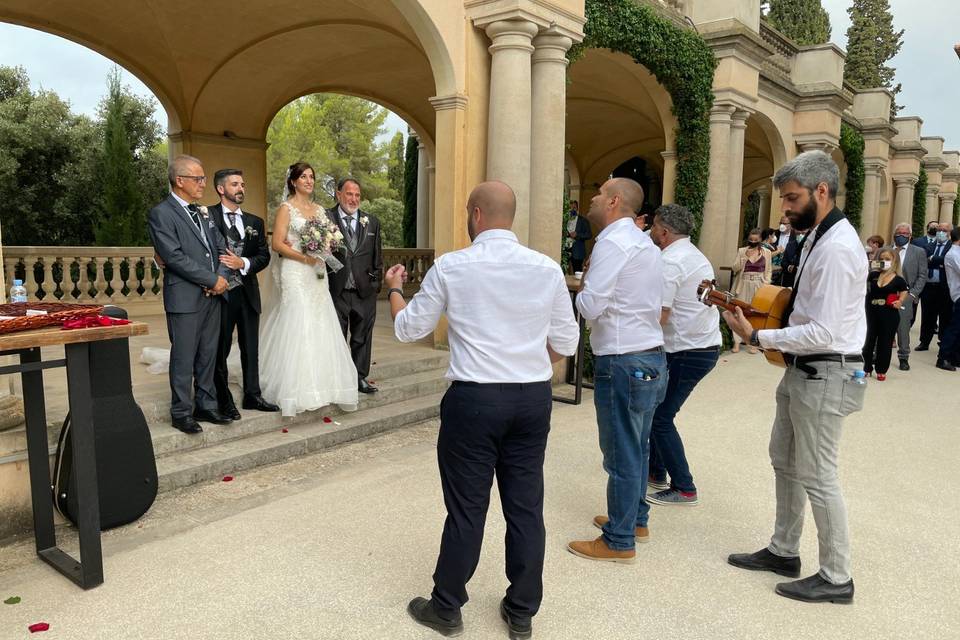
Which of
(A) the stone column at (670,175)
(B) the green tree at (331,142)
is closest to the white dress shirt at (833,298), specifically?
(A) the stone column at (670,175)

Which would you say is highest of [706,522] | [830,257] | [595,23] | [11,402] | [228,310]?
[595,23]

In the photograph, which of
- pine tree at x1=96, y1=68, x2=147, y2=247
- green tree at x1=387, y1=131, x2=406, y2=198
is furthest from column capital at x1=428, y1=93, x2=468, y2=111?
green tree at x1=387, y1=131, x2=406, y2=198

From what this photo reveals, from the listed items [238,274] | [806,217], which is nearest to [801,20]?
[238,274]

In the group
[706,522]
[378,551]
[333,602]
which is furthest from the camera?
[706,522]

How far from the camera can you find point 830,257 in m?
2.98

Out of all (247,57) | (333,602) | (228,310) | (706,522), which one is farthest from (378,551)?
(247,57)

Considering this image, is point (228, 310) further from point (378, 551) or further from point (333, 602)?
point (333, 602)

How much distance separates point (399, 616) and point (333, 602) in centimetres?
32

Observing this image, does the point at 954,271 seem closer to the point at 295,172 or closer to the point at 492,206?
the point at 295,172

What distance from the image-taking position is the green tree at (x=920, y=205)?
26.1 meters

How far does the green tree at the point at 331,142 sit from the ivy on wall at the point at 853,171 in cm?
2459

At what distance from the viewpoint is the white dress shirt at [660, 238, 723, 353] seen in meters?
4.21

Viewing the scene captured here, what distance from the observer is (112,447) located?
12.3 ft

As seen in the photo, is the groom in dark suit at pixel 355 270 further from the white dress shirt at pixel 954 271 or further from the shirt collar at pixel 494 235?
the white dress shirt at pixel 954 271
